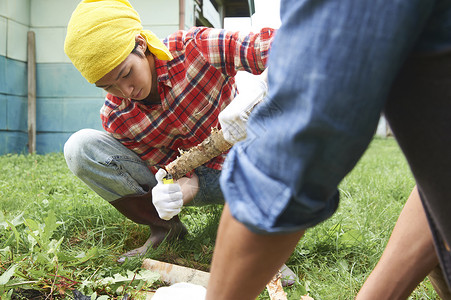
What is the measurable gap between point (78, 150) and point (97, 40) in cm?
52

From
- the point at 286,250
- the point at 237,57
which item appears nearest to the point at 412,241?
the point at 286,250

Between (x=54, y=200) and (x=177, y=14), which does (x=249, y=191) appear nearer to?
(x=54, y=200)

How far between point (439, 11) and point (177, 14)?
220 inches

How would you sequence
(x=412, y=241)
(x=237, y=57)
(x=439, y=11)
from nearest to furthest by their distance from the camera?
(x=439, y=11) < (x=412, y=241) < (x=237, y=57)

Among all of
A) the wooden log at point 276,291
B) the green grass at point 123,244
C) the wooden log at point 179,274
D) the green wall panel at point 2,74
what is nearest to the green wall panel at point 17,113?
the green wall panel at point 2,74

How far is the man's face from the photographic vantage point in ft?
5.72

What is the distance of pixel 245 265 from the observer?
2.22ft

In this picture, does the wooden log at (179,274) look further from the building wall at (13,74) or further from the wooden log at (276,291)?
the building wall at (13,74)

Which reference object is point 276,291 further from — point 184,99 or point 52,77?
point 52,77

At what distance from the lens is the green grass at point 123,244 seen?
56.3 inches

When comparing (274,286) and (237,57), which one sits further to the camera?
(237,57)

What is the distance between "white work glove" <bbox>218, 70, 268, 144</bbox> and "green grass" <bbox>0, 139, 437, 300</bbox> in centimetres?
59

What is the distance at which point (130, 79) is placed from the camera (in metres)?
1.76

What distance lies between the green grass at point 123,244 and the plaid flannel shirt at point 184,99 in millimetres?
387
